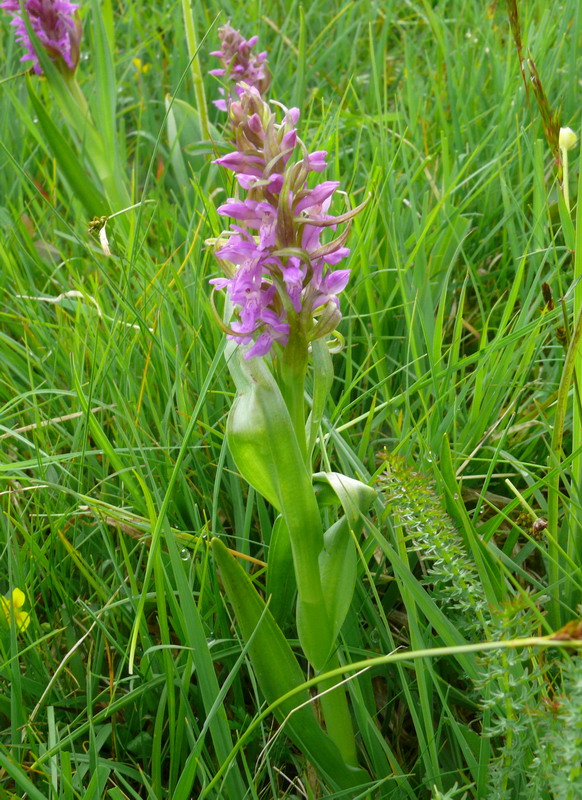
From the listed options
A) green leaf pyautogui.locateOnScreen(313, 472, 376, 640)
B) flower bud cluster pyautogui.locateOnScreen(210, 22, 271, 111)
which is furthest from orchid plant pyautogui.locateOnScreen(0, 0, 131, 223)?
green leaf pyautogui.locateOnScreen(313, 472, 376, 640)

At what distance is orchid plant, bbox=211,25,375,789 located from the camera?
0.92 metres

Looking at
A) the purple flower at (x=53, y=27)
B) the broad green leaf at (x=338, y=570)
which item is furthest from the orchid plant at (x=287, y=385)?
the purple flower at (x=53, y=27)

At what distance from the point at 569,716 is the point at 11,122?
2.47m

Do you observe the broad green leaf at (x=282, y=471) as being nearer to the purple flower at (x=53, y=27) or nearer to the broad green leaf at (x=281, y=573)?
the broad green leaf at (x=281, y=573)

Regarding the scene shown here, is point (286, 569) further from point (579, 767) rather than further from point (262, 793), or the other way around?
point (579, 767)

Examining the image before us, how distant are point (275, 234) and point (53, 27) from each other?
182cm

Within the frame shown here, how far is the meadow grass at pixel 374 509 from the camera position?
36.6 inches

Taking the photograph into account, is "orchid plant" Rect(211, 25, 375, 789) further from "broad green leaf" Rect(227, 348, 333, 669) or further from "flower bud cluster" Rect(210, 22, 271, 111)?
"flower bud cluster" Rect(210, 22, 271, 111)

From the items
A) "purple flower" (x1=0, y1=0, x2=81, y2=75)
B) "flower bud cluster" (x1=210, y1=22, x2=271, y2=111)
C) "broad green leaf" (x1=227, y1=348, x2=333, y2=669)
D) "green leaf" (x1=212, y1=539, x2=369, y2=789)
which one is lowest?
"green leaf" (x1=212, y1=539, x2=369, y2=789)

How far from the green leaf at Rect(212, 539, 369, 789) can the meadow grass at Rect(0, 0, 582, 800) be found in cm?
4

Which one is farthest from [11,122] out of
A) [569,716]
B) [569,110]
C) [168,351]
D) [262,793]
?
[569,716]

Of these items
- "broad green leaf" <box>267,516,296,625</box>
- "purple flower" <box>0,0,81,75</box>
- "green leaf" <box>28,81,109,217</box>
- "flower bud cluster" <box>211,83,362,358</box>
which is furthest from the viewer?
"purple flower" <box>0,0,81,75</box>

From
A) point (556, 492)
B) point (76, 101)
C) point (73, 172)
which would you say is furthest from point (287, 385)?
point (76, 101)

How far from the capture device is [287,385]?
1.01m
